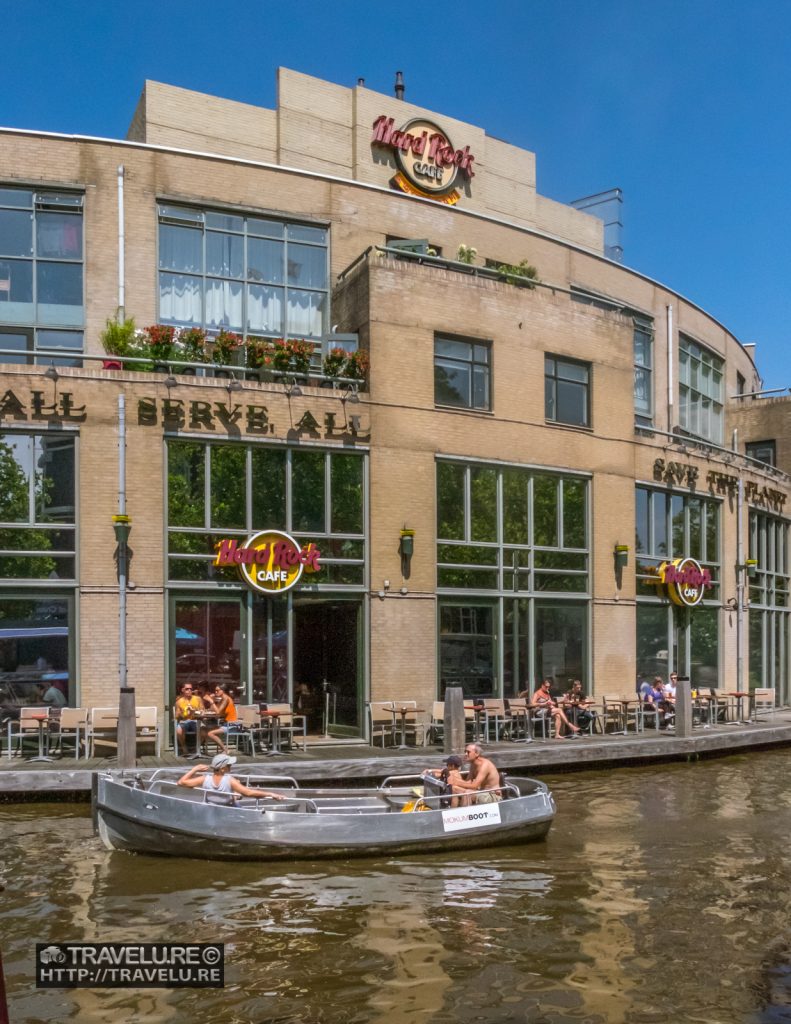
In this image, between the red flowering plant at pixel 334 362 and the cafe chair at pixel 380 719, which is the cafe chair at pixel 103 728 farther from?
the red flowering plant at pixel 334 362

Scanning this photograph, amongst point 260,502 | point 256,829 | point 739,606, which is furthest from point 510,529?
point 256,829

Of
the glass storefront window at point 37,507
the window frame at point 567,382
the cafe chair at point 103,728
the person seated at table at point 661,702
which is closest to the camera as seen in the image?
the cafe chair at point 103,728

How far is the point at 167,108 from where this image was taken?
2877 cm

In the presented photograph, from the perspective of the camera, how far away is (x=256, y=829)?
50.0ft

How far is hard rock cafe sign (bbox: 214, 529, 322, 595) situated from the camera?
22.3 metres

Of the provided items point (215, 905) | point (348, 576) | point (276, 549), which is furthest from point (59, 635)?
point (215, 905)

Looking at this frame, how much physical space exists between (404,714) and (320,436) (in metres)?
5.93

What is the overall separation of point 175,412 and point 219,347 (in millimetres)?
1851

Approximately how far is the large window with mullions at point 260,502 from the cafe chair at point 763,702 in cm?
1218

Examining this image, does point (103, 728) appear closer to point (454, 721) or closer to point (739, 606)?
point (454, 721)

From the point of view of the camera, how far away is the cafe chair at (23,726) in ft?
65.2

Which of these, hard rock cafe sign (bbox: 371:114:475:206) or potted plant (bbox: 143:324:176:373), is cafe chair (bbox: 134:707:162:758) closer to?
potted plant (bbox: 143:324:176:373)

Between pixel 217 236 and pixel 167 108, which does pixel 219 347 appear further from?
pixel 167 108

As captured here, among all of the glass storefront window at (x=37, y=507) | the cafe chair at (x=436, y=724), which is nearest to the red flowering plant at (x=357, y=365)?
the glass storefront window at (x=37, y=507)
